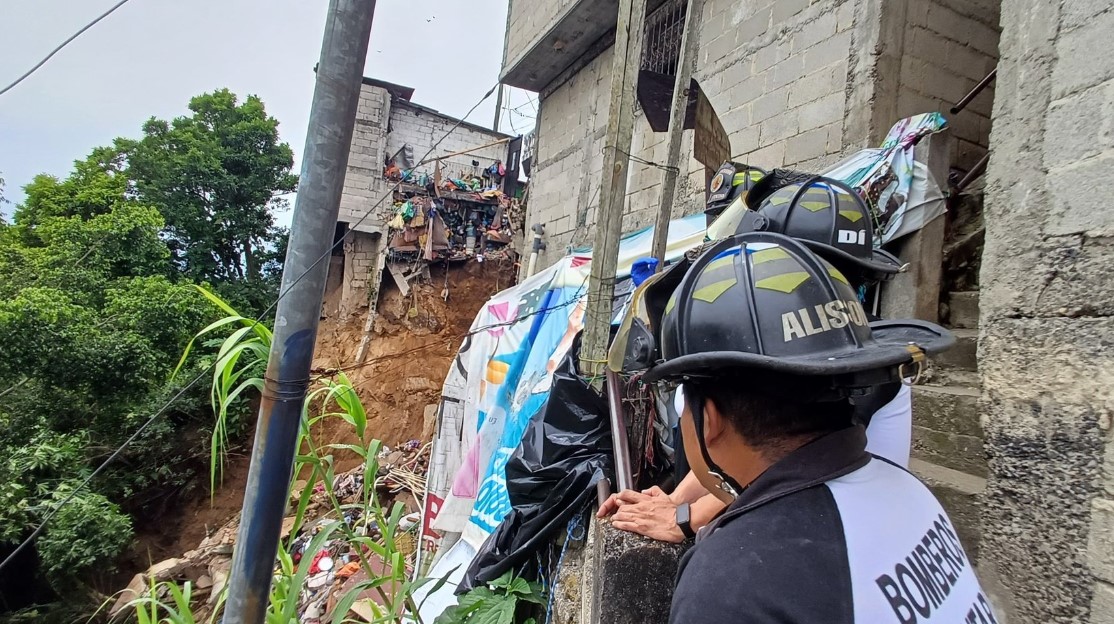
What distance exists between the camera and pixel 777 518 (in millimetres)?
770

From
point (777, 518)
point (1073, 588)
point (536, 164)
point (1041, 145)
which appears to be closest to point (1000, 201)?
point (1041, 145)

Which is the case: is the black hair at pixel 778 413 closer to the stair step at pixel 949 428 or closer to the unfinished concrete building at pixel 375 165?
the stair step at pixel 949 428

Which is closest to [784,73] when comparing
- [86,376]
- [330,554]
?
[330,554]

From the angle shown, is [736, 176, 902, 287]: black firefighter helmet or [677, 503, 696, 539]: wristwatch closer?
[677, 503, 696, 539]: wristwatch

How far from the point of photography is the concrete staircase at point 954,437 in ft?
6.49

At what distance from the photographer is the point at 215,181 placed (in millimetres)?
15227

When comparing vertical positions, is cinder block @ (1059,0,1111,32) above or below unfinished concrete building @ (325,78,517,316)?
below

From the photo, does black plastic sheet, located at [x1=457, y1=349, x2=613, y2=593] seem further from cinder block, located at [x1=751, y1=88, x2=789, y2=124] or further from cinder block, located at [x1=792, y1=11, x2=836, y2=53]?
cinder block, located at [x1=792, y1=11, x2=836, y2=53]

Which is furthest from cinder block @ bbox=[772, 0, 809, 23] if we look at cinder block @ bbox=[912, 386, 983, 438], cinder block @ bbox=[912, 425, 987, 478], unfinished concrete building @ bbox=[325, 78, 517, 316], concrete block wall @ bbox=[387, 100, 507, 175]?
concrete block wall @ bbox=[387, 100, 507, 175]

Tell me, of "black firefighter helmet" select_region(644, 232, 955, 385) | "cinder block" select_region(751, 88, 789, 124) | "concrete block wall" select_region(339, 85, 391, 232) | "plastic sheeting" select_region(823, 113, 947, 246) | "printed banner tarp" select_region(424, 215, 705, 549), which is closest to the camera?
"black firefighter helmet" select_region(644, 232, 955, 385)

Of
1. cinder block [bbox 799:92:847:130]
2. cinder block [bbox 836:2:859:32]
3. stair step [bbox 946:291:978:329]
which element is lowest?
stair step [bbox 946:291:978:329]

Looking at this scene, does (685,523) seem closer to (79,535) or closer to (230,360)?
(230,360)

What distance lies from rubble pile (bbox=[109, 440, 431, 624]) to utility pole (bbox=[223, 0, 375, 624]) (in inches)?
48.2

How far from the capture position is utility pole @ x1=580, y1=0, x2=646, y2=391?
2557 mm
